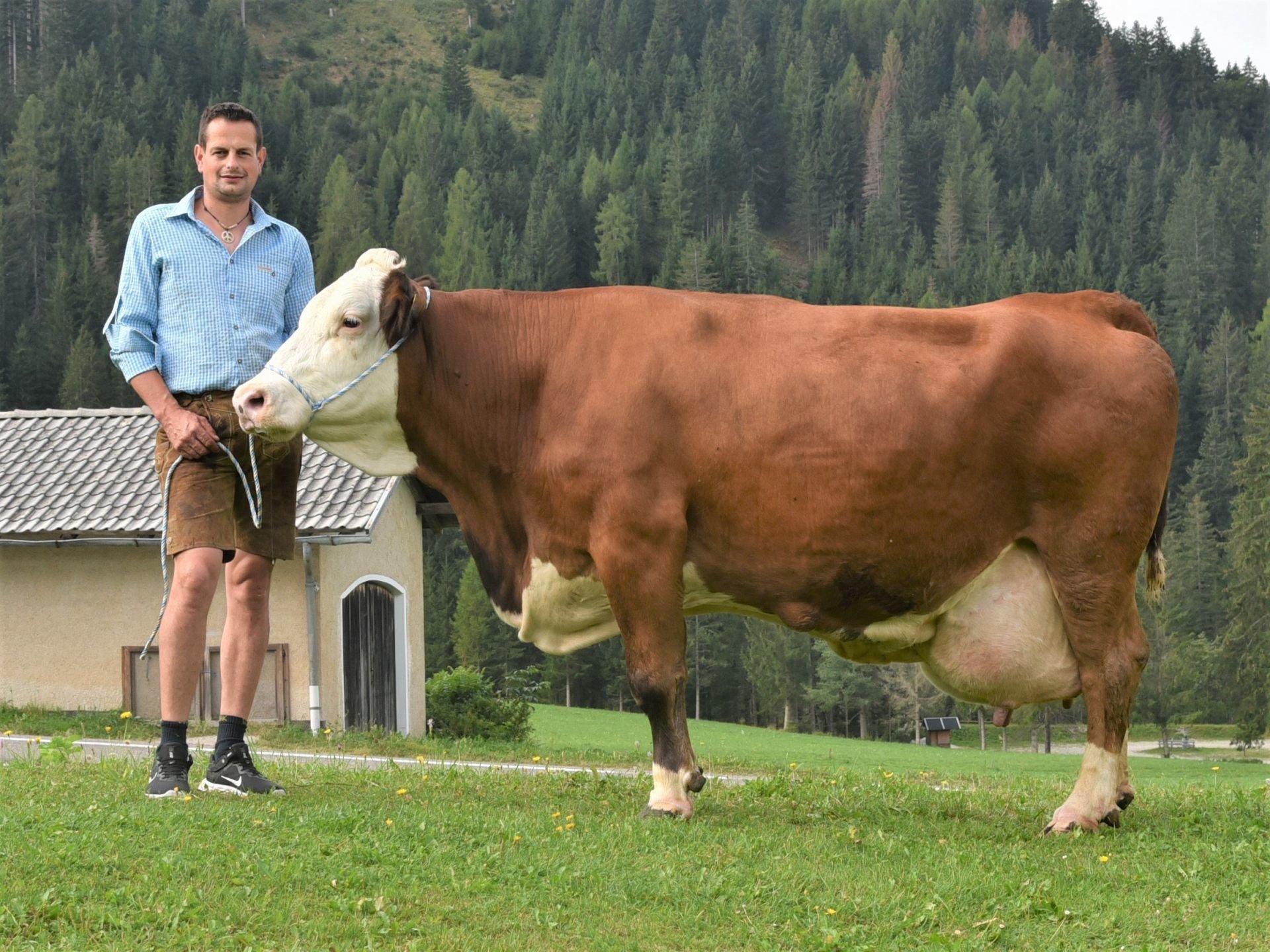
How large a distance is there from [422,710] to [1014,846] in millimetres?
19444

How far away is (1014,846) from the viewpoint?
6.45 metres

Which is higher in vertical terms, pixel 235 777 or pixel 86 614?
pixel 235 777

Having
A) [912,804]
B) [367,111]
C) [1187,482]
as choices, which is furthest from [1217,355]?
[912,804]

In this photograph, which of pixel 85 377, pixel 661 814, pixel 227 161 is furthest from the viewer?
pixel 85 377

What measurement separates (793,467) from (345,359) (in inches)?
81.9

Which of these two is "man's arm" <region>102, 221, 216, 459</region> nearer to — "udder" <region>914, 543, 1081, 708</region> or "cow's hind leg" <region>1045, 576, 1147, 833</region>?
"udder" <region>914, 543, 1081, 708</region>

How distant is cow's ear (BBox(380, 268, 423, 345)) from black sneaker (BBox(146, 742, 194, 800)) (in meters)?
2.06

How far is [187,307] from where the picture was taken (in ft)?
23.5

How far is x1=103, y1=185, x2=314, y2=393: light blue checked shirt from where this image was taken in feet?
23.4

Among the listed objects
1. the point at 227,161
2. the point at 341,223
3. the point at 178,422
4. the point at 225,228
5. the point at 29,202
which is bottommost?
the point at 178,422

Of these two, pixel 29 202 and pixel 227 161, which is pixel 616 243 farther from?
pixel 227 161

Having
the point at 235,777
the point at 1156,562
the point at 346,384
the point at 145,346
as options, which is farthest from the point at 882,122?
the point at 235,777

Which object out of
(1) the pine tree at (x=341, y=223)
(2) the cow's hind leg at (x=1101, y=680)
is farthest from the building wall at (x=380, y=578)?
(1) the pine tree at (x=341, y=223)

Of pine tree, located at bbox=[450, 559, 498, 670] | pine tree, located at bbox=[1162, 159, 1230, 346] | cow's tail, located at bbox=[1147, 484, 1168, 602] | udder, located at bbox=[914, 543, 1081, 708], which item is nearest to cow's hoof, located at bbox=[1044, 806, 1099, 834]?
udder, located at bbox=[914, 543, 1081, 708]
